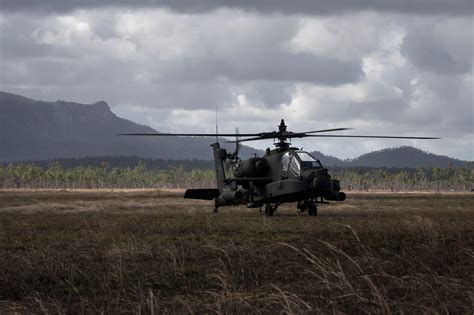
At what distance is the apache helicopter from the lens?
29.9 metres

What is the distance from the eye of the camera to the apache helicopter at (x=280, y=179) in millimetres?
29891

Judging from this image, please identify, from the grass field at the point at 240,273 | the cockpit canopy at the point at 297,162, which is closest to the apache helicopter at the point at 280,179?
the cockpit canopy at the point at 297,162

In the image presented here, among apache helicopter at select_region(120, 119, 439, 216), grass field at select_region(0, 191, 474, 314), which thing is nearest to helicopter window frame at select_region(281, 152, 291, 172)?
apache helicopter at select_region(120, 119, 439, 216)

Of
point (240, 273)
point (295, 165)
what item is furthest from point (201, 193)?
point (240, 273)

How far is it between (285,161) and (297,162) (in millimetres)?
984

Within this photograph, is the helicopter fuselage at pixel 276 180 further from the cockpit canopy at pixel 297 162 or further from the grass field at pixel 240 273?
the grass field at pixel 240 273

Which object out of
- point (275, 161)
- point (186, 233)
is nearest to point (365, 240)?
point (186, 233)

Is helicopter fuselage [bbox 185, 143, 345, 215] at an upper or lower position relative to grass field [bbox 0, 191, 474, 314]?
upper

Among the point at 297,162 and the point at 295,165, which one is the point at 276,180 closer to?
the point at 295,165

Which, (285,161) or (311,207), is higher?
(285,161)

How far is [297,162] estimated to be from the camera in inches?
1206

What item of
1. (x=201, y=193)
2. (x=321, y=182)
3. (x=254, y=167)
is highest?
(x=254, y=167)

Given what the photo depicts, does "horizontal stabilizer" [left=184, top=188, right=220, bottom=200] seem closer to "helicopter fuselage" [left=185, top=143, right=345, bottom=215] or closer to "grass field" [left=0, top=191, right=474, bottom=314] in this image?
"helicopter fuselage" [left=185, top=143, right=345, bottom=215]

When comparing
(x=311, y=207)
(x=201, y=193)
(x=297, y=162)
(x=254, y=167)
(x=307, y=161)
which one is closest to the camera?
(x=307, y=161)
